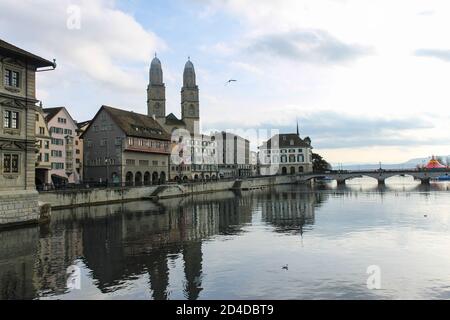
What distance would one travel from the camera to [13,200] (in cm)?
3656

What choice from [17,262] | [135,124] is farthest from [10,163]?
[135,124]

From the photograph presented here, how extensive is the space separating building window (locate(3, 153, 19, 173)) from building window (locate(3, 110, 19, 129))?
239 cm

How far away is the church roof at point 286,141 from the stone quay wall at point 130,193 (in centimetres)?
5261

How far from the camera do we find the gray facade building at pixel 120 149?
83750 mm

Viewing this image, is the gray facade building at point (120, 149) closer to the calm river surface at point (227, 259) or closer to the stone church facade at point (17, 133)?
the calm river surface at point (227, 259)

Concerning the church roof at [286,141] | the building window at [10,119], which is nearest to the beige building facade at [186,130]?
the church roof at [286,141]

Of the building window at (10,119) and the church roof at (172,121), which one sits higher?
the church roof at (172,121)

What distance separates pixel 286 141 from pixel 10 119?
149m

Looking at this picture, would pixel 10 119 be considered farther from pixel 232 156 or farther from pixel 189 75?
pixel 232 156

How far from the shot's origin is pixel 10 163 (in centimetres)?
3656

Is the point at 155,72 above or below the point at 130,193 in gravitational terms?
above
